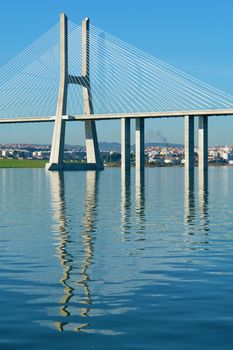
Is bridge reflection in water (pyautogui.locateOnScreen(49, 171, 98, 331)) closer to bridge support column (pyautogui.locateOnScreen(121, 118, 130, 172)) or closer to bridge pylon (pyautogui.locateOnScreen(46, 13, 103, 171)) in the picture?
bridge pylon (pyautogui.locateOnScreen(46, 13, 103, 171))

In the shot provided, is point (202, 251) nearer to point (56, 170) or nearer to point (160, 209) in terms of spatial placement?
point (160, 209)

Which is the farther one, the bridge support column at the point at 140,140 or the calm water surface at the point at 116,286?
the bridge support column at the point at 140,140

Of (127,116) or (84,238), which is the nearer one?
(84,238)

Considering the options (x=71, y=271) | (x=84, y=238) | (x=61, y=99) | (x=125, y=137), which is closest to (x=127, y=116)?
(x=125, y=137)

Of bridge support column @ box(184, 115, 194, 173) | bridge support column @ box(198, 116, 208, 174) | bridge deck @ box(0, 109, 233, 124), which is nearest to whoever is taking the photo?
bridge deck @ box(0, 109, 233, 124)

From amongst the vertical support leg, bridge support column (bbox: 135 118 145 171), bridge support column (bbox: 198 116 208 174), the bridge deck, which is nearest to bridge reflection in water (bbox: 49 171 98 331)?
the bridge deck

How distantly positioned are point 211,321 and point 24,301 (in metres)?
2.48

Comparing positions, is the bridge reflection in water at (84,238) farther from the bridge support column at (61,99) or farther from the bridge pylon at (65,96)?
the bridge pylon at (65,96)

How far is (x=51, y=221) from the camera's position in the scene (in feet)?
75.4

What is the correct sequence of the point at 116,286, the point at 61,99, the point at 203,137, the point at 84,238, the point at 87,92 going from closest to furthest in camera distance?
the point at 116,286 → the point at 84,238 → the point at 203,137 → the point at 61,99 → the point at 87,92

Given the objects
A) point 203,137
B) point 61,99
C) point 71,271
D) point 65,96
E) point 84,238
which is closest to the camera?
point 71,271

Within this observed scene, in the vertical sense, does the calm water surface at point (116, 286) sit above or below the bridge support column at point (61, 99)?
below

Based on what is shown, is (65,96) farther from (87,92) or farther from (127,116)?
(127,116)

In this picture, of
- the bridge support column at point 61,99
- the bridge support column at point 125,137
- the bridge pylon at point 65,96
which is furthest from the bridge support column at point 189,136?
the bridge support column at point 61,99
